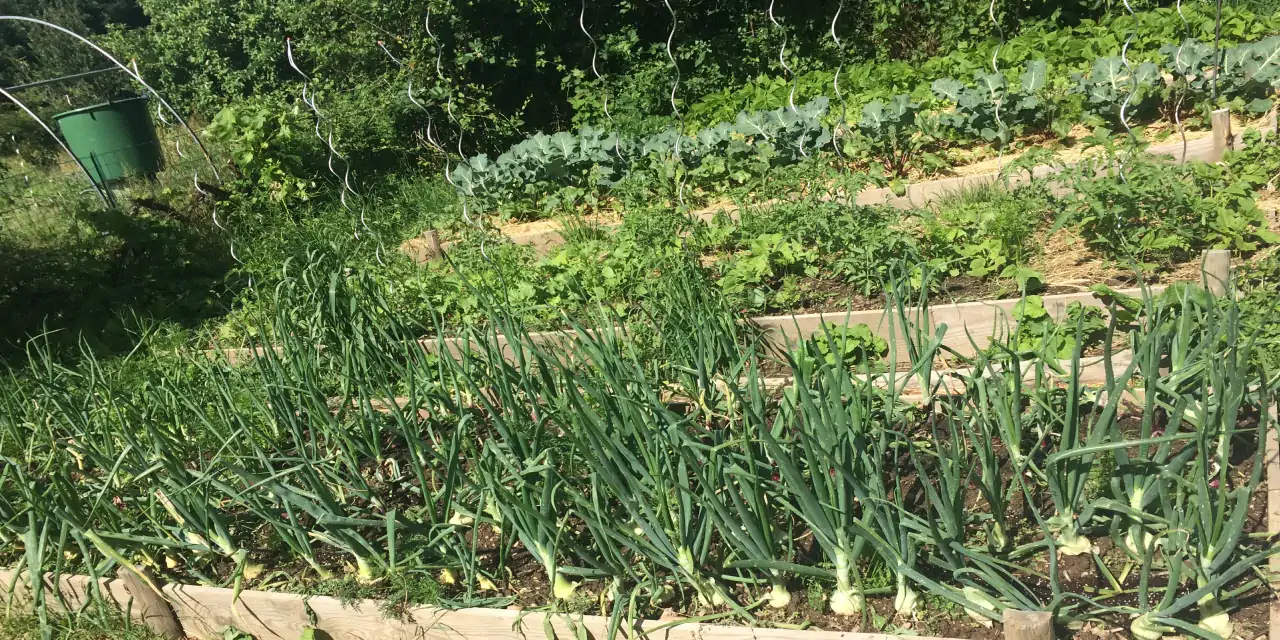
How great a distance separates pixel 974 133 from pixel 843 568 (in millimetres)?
3465

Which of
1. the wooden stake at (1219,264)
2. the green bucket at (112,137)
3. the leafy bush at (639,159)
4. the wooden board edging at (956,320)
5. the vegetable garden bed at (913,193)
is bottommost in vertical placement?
the wooden board edging at (956,320)

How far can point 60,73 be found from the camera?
15773mm

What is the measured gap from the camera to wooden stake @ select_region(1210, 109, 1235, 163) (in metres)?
3.76

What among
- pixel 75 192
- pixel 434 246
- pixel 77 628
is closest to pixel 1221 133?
pixel 434 246

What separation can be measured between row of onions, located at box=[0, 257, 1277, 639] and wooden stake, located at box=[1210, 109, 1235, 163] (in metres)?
1.61

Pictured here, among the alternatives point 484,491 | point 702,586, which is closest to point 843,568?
point 702,586

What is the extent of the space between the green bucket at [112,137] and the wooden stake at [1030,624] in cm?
784

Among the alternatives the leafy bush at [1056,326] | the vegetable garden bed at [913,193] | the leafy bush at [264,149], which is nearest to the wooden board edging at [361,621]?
the leafy bush at [1056,326]

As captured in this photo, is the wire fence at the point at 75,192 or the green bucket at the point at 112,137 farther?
the green bucket at the point at 112,137

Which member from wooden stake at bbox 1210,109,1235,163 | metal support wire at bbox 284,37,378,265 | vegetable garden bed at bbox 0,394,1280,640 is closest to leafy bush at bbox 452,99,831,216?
metal support wire at bbox 284,37,378,265

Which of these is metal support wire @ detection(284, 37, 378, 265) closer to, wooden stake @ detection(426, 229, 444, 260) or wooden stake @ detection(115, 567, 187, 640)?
wooden stake @ detection(426, 229, 444, 260)

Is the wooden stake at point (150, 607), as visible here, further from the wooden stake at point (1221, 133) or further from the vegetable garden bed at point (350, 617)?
the wooden stake at point (1221, 133)

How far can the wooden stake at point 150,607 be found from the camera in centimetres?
244

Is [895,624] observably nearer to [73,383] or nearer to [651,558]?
[651,558]
